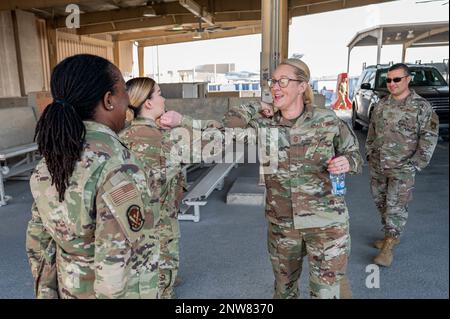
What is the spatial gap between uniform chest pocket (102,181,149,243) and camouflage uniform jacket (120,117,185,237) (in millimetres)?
1082

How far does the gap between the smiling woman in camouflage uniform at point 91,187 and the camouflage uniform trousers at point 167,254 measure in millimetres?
1323

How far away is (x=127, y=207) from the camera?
113 cm

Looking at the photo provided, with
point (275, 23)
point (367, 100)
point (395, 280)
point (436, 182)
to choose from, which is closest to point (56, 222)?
point (395, 280)

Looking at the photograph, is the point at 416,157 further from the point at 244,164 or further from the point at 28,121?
the point at 28,121

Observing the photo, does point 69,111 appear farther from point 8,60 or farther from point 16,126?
point 8,60

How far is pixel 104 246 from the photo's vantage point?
1.13m

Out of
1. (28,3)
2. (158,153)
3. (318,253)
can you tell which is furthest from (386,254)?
(28,3)

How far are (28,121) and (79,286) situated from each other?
6765mm

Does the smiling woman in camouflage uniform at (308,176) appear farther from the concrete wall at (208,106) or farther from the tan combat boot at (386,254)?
the concrete wall at (208,106)

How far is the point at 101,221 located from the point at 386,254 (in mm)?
2870

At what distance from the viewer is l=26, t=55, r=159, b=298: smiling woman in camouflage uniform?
3.73ft

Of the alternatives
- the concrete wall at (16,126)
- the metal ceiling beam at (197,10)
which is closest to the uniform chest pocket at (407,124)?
the concrete wall at (16,126)

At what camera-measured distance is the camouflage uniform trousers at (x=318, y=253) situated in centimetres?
194
